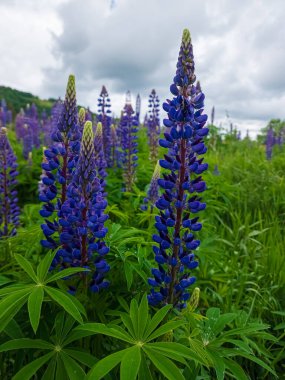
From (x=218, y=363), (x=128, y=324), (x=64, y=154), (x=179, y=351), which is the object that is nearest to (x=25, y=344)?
(x=128, y=324)

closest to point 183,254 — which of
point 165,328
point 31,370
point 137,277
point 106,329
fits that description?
point 137,277

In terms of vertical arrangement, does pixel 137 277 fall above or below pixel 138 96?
below

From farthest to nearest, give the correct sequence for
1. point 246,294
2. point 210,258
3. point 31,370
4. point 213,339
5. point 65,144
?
point 246,294 → point 210,258 → point 65,144 → point 213,339 → point 31,370

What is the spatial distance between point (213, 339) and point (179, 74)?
1547mm

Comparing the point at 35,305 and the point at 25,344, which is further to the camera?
the point at 25,344

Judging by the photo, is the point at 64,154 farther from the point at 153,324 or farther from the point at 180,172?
the point at 153,324

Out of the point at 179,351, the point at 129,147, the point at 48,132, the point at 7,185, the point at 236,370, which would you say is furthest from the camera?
the point at 48,132

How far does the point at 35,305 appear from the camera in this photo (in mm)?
1638

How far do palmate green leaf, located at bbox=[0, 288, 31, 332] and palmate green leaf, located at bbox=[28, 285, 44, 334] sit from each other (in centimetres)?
4

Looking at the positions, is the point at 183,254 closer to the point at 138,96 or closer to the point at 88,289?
the point at 88,289

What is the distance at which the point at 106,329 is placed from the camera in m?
1.69

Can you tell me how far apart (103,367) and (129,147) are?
156 inches

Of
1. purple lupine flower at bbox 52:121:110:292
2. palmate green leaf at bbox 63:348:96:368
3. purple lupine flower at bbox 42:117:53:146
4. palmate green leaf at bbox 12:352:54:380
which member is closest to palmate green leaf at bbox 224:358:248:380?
palmate green leaf at bbox 63:348:96:368

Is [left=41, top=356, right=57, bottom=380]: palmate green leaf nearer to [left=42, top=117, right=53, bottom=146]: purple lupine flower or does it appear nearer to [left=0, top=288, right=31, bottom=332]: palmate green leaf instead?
[left=0, top=288, right=31, bottom=332]: palmate green leaf
